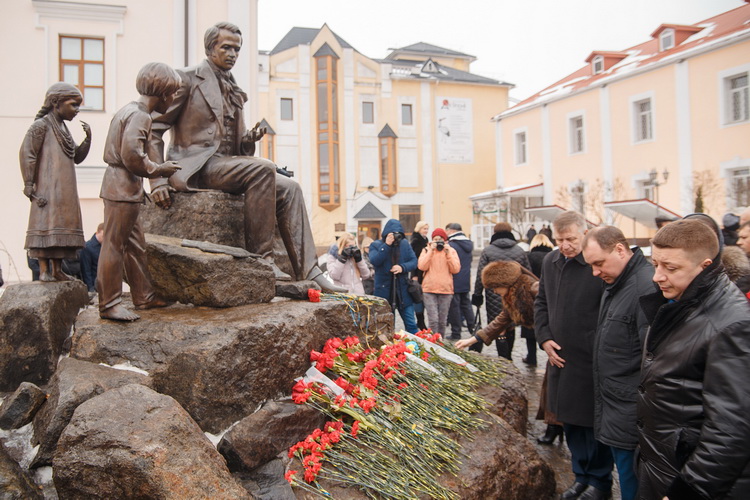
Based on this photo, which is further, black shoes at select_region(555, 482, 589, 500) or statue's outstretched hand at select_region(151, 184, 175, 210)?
statue's outstretched hand at select_region(151, 184, 175, 210)

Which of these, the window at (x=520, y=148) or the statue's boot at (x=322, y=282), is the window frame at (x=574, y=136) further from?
the statue's boot at (x=322, y=282)

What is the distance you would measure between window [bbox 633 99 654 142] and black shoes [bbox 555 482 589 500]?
2258 cm

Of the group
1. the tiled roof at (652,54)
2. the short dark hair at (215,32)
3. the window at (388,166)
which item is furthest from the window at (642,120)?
the short dark hair at (215,32)

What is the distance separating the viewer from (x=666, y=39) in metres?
23.8

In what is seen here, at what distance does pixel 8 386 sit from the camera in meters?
3.83

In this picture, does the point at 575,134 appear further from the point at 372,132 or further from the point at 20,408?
the point at 20,408

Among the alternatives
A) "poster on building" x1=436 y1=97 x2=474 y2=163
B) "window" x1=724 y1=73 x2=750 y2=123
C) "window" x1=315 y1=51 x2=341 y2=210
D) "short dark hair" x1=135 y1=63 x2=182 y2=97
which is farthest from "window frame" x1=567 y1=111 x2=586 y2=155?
"short dark hair" x1=135 y1=63 x2=182 y2=97

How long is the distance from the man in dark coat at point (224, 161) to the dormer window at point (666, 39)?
24.1 meters

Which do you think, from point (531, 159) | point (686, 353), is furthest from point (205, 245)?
point (531, 159)

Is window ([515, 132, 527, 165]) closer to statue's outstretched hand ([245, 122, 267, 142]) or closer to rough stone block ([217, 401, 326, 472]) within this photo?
statue's outstretched hand ([245, 122, 267, 142])

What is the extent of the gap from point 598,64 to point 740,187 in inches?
429

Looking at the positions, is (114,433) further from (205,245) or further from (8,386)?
(8,386)

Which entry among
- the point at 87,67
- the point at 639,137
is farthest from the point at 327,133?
the point at 87,67

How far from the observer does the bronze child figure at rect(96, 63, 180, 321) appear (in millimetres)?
3510
